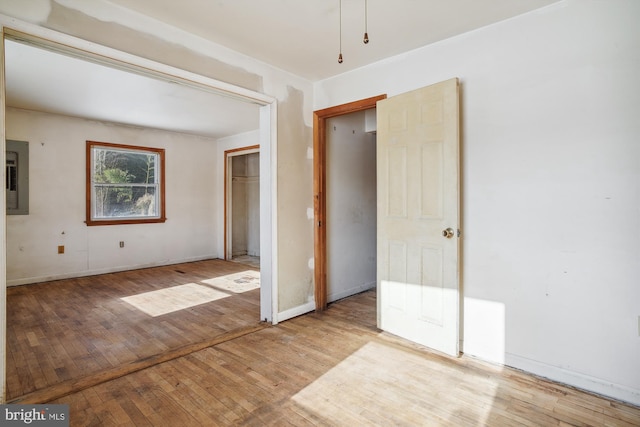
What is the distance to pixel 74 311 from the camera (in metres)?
3.75

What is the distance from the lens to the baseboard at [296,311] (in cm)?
340

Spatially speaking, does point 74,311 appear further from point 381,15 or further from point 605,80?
point 605,80

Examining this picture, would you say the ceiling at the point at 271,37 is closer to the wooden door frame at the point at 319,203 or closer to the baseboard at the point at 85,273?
the wooden door frame at the point at 319,203

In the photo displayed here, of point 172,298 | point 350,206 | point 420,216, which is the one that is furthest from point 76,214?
point 420,216

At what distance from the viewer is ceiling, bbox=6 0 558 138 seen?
2.28 metres

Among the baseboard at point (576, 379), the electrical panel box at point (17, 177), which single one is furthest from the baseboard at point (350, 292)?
the electrical panel box at point (17, 177)

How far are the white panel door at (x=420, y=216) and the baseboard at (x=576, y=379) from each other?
1.43ft

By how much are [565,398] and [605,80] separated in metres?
2.04

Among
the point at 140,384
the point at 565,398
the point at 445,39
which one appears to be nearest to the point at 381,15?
the point at 445,39

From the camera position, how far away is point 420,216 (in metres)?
2.79

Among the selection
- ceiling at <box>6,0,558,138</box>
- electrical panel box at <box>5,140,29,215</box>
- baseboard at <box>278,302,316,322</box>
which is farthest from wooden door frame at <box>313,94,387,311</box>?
electrical panel box at <box>5,140,29,215</box>

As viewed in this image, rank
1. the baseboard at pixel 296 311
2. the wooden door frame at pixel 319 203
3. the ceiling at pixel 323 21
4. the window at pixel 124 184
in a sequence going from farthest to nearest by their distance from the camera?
1. the window at pixel 124 184
2. the wooden door frame at pixel 319 203
3. the baseboard at pixel 296 311
4. the ceiling at pixel 323 21

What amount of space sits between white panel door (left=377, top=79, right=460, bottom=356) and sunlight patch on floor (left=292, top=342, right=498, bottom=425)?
0.38 m

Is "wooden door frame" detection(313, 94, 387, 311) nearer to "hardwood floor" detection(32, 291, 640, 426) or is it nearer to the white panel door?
the white panel door
